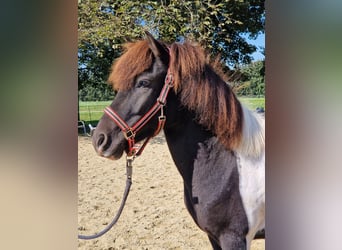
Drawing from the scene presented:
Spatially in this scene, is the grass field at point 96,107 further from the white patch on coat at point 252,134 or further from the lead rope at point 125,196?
the lead rope at point 125,196

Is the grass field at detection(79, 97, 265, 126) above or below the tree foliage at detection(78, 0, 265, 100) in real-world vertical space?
below

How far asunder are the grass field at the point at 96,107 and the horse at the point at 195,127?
4 cm

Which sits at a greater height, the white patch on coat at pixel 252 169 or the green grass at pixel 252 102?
the green grass at pixel 252 102

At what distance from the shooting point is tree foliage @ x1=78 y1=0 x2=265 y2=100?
181cm

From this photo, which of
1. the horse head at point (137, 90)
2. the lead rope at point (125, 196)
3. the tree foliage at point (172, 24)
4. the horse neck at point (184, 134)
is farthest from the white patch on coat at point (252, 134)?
the lead rope at point (125, 196)

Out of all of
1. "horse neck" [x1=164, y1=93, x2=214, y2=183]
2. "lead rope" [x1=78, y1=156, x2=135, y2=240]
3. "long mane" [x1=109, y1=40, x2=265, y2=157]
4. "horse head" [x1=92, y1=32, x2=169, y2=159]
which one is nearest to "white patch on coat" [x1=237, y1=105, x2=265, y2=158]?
"long mane" [x1=109, y1=40, x2=265, y2=157]

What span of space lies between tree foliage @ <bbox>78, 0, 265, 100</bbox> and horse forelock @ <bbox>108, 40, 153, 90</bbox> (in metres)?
0.07

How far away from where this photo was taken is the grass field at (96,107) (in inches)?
69.2

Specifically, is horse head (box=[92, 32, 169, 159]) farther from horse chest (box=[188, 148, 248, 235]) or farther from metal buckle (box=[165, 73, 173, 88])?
horse chest (box=[188, 148, 248, 235])

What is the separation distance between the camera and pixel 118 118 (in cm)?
170

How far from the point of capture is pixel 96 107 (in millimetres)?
1786

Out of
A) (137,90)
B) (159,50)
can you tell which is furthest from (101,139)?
(159,50)
